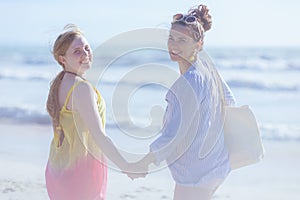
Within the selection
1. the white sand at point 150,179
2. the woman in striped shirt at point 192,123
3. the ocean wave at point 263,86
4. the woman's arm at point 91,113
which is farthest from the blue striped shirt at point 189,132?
the ocean wave at point 263,86

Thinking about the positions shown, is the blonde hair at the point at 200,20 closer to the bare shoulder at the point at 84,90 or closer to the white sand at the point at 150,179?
the bare shoulder at the point at 84,90

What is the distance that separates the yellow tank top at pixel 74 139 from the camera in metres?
3.11

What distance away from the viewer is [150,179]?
6.17 metres

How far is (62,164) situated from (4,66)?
1521 cm

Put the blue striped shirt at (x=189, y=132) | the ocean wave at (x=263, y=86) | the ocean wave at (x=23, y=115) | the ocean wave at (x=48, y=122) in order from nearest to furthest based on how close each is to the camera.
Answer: the blue striped shirt at (x=189, y=132) → the ocean wave at (x=48, y=122) → the ocean wave at (x=23, y=115) → the ocean wave at (x=263, y=86)

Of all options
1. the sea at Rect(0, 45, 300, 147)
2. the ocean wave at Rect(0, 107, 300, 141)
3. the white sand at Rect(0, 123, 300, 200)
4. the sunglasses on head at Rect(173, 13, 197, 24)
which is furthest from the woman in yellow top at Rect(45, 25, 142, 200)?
the ocean wave at Rect(0, 107, 300, 141)

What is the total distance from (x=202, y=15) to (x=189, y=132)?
1.97 feet

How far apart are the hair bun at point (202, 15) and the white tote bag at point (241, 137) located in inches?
16.3

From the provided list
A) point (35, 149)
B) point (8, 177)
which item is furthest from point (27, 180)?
point (35, 149)

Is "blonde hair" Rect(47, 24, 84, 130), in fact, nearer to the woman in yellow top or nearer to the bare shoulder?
the woman in yellow top

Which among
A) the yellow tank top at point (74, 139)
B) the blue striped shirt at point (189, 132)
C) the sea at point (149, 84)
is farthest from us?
the sea at point (149, 84)

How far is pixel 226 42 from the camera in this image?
806 inches

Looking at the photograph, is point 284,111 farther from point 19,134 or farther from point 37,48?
point 37,48

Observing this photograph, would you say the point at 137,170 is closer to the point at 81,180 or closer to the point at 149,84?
the point at 81,180
